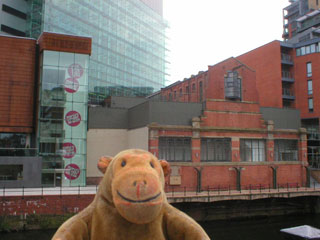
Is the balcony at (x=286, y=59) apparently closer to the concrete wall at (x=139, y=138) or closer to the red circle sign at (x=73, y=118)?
the concrete wall at (x=139, y=138)

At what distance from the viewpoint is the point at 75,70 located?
30.1 meters

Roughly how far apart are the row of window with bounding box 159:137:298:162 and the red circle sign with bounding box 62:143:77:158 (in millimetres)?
8184

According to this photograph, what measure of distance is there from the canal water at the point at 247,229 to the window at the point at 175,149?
5974 millimetres

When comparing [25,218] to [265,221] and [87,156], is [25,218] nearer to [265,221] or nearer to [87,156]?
[87,156]

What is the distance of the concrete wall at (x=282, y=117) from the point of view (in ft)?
106

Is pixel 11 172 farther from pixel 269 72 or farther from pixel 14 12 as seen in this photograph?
pixel 269 72

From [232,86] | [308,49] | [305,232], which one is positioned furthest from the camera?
[308,49]

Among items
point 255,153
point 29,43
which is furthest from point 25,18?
point 255,153

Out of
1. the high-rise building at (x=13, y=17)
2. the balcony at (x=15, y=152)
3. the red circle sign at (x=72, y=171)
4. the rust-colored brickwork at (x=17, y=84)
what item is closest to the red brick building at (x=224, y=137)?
the red circle sign at (x=72, y=171)

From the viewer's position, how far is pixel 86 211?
5488 mm

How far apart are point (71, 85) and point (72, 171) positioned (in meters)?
8.02

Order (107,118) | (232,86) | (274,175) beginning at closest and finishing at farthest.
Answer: (274,175)
(232,86)
(107,118)

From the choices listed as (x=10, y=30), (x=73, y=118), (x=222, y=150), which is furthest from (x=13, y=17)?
(x=222, y=150)

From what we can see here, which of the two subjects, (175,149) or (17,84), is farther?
(17,84)
